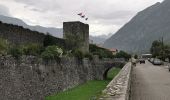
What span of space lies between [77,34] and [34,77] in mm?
28685

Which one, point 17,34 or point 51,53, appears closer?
point 17,34

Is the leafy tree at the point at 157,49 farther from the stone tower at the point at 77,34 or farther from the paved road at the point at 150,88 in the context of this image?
the paved road at the point at 150,88

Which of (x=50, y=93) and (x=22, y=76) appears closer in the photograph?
(x=22, y=76)

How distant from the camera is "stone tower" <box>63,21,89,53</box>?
5651cm

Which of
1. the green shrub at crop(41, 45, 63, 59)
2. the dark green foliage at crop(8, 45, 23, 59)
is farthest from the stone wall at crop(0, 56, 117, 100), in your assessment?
the green shrub at crop(41, 45, 63, 59)

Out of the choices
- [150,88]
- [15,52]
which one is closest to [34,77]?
[15,52]

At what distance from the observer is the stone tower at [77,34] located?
5651 centimetres

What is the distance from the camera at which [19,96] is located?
25.0 metres

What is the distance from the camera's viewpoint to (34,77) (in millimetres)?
28984

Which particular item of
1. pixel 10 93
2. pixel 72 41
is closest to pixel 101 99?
pixel 10 93

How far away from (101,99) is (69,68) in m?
30.8

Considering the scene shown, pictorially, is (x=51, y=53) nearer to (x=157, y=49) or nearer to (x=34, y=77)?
(x=34, y=77)

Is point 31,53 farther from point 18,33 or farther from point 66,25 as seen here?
point 66,25

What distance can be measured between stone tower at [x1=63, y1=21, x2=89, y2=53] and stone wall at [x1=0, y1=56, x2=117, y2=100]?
33.9 feet
